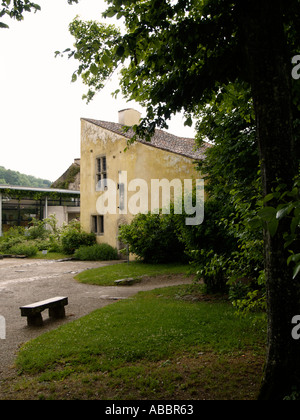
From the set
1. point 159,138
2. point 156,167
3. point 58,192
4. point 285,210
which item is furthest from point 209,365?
point 58,192

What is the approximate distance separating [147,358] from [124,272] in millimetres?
8564

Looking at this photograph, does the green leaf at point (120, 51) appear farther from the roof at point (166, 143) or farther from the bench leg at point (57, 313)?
the roof at point (166, 143)

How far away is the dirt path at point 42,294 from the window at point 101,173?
Result: 6.94m

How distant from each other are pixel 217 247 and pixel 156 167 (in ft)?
32.7

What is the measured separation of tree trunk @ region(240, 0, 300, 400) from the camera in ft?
10.3

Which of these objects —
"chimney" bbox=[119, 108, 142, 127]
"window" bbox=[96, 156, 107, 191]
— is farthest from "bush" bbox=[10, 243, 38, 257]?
"chimney" bbox=[119, 108, 142, 127]

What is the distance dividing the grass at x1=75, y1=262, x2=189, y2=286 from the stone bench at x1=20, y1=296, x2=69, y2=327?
3869 mm

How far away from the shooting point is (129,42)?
12.4ft

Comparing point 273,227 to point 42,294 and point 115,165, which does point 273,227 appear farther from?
point 115,165

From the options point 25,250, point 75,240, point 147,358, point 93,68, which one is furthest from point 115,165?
point 93,68

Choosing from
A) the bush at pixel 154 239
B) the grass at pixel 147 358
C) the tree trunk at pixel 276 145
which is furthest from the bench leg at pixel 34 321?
the bush at pixel 154 239

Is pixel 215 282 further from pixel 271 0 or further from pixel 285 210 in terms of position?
pixel 285 210

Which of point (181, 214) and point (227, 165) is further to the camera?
point (181, 214)

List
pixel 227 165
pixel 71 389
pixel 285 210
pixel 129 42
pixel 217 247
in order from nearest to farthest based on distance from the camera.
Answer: pixel 285 210
pixel 129 42
pixel 71 389
pixel 227 165
pixel 217 247
